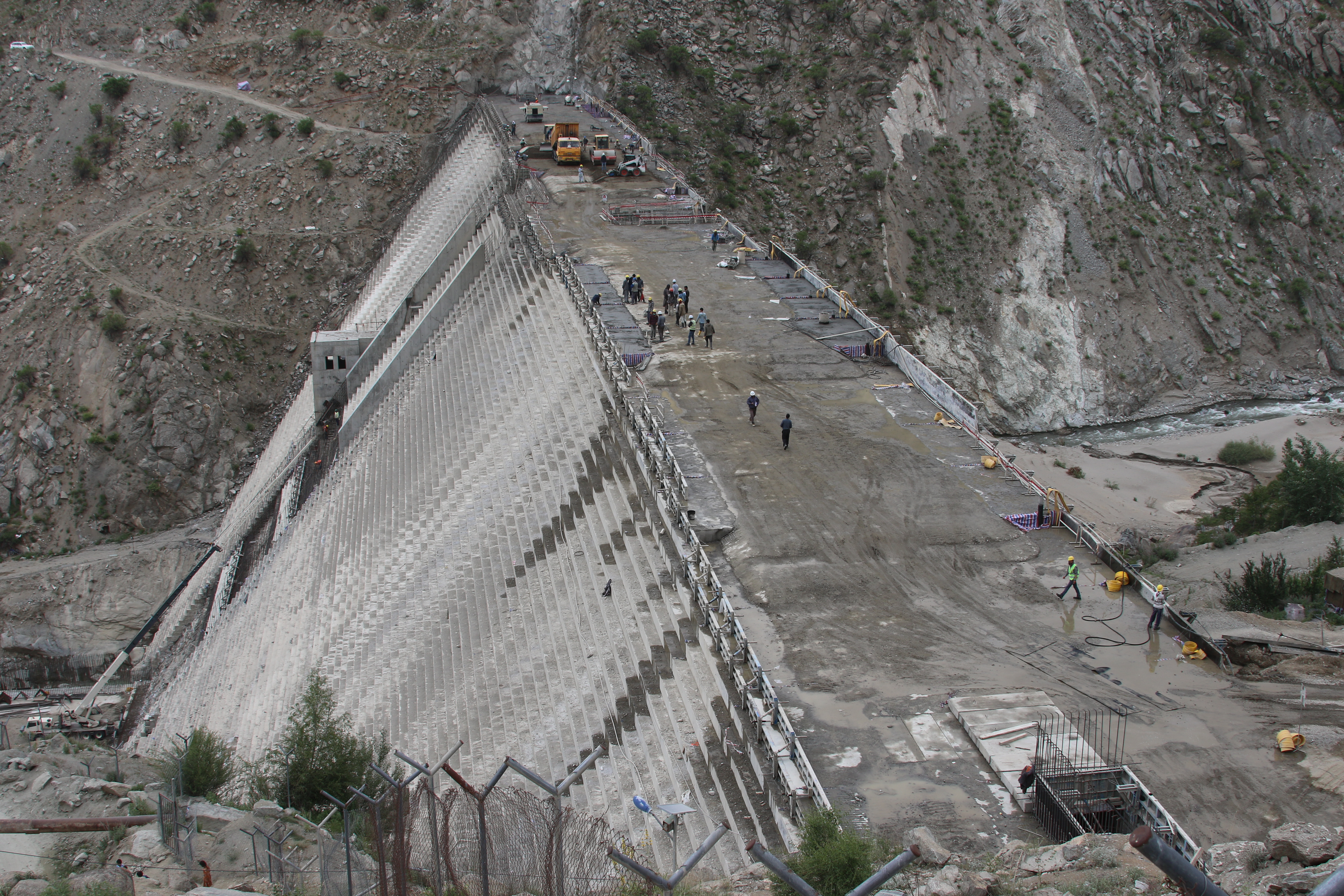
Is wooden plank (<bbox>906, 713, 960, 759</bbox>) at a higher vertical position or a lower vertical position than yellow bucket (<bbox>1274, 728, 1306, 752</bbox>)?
lower

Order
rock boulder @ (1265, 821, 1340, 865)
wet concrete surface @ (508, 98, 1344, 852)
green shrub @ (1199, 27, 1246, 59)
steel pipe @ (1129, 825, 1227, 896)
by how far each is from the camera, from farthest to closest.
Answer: green shrub @ (1199, 27, 1246, 59) < wet concrete surface @ (508, 98, 1344, 852) < rock boulder @ (1265, 821, 1340, 865) < steel pipe @ (1129, 825, 1227, 896)

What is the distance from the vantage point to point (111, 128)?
171 ft

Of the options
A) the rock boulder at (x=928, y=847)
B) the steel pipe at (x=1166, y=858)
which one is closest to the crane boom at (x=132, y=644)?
the rock boulder at (x=928, y=847)

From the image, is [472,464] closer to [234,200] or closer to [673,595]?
[673,595]

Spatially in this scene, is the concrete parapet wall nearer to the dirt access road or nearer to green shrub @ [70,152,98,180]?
the dirt access road

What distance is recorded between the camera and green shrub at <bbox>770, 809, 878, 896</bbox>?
10219 millimetres

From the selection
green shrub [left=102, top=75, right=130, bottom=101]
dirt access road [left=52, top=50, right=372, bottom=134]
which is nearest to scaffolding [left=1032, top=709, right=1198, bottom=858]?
dirt access road [left=52, top=50, right=372, bottom=134]

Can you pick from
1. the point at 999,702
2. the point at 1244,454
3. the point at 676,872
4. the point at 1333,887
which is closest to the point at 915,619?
Answer: the point at 999,702

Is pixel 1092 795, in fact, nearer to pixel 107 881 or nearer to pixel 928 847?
pixel 928 847

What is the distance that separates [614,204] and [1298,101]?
29.2m

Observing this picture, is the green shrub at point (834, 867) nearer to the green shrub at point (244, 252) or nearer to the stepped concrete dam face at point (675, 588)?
the stepped concrete dam face at point (675, 588)

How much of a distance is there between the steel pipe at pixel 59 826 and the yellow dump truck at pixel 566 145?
35339mm

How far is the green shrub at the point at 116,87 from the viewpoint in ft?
174

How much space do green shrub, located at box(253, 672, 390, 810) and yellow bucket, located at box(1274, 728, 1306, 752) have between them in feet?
37.5
